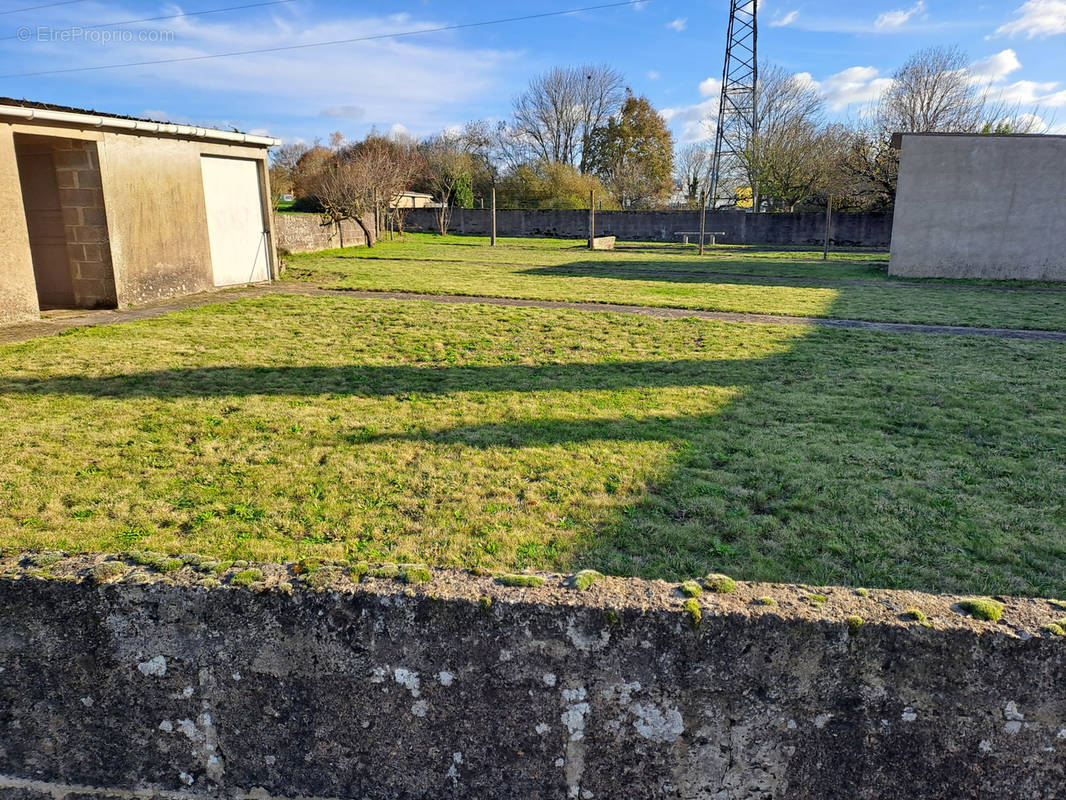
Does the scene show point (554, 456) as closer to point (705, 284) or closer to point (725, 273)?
point (705, 284)

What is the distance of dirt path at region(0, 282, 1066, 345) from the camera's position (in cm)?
979

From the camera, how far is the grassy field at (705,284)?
12406mm

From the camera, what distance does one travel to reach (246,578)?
1.74 metres

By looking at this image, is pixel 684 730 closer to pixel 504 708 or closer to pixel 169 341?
pixel 504 708

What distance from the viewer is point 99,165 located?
1088cm

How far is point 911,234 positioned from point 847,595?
20.0 metres

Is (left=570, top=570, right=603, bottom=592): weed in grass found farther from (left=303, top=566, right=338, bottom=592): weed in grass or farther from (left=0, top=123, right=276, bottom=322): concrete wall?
(left=0, top=123, right=276, bottom=322): concrete wall

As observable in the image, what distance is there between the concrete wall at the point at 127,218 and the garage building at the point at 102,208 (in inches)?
0.6

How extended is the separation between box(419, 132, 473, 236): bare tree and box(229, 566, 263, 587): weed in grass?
123ft

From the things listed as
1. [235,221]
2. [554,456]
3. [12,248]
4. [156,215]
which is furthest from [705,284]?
[12,248]

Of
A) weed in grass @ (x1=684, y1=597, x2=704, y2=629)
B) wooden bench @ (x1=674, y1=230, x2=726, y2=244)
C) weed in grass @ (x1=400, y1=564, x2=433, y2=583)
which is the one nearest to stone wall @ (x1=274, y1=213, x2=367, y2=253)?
wooden bench @ (x1=674, y1=230, x2=726, y2=244)

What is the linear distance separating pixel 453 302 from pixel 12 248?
6.18m

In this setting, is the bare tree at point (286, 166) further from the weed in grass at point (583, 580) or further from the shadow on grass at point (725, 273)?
the weed in grass at point (583, 580)

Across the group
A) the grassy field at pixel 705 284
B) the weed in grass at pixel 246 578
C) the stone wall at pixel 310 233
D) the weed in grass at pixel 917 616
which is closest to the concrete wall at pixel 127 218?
the grassy field at pixel 705 284
